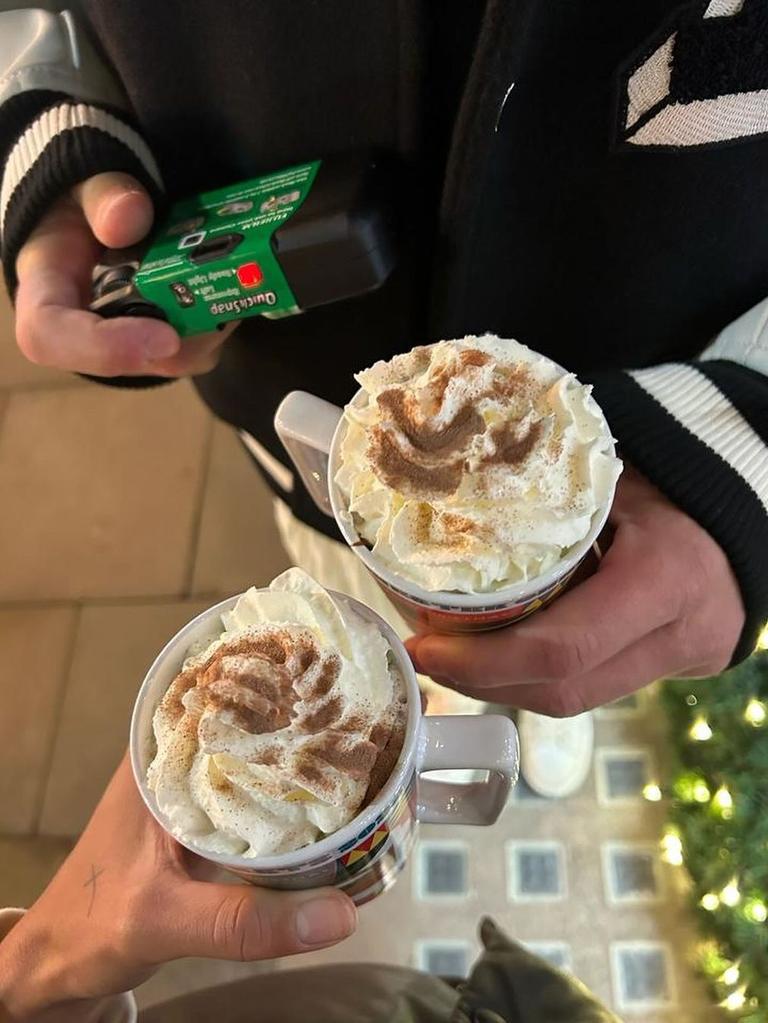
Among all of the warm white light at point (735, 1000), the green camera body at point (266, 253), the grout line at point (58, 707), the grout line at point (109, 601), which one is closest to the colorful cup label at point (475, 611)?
the green camera body at point (266, 253)

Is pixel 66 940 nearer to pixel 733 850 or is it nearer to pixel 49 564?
pixel 733 850

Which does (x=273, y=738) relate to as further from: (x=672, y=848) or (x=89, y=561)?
(x=89, y=561)

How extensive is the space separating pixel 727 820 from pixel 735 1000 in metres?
0.20

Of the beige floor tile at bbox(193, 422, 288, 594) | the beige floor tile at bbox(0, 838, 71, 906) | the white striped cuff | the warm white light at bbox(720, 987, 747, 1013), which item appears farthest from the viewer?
the beige floor tile at bbox(193, 422, 288, 594)

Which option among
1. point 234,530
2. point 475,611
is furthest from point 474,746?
point 234,530

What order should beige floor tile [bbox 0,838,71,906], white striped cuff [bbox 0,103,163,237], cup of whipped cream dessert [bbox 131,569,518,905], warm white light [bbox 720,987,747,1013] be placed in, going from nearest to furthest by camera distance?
cup of whipped cream dessert [bbox 131,569,518,905] < white striped cuff [bbox 0,103,163,237] < warm white light [bbox 720,987,747,1013] < beige floor tile [bbox 0,838,71,906]

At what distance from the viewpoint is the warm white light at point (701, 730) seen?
1.07 metres

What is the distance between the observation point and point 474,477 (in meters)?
0.52

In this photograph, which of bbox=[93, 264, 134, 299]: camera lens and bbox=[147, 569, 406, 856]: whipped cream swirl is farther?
bbox=[93, 264, 134, 299]: camera lens

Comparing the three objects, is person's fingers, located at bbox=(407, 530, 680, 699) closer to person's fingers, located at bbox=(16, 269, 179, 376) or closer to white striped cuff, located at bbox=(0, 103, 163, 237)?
person's fingers, located at bbox=(16, 269, 179, 376)

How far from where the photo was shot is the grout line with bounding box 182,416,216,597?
138cm

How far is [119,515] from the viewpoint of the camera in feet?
4.81

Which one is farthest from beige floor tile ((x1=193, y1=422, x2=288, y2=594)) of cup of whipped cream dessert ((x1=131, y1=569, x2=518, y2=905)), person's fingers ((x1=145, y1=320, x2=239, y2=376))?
cup of whipped cream dessert ((x1=131, y1=569, x2=518, y2=905))

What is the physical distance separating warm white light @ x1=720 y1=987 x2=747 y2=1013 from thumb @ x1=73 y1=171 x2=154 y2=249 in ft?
3.45
